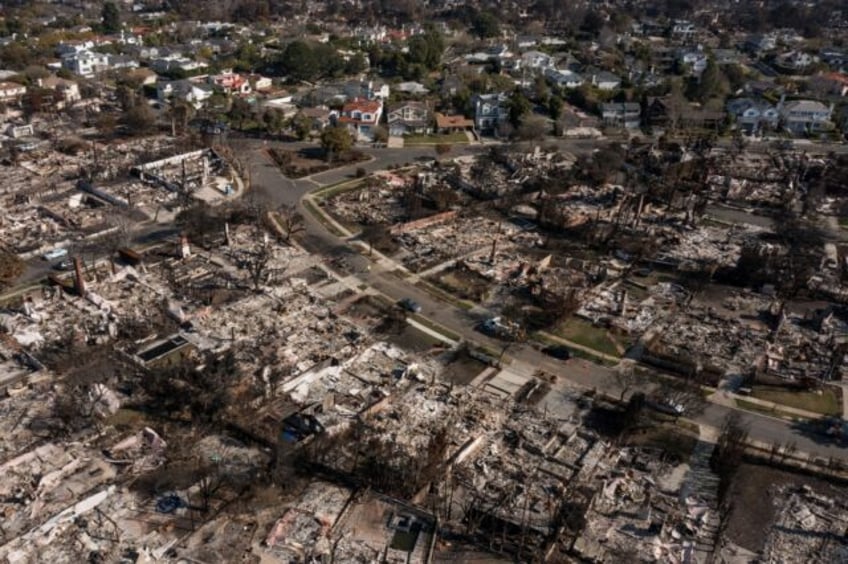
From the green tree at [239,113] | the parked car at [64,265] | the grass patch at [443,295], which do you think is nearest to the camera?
the grass patch at [443,295]

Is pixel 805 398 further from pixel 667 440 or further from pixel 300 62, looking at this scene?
pixel 300 62

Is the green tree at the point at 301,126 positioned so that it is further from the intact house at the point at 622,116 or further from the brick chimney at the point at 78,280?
the intact house at the point at 622,116

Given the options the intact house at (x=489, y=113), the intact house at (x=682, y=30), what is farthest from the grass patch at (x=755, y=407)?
the intact house at (x=682, y=30)

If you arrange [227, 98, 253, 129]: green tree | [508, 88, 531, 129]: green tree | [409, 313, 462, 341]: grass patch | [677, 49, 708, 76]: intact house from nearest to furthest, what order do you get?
[409, 313, 462, 341]: grass patch, [227, 98, 253, 129]: green tree, [508, 88, 531, 129]: green tree, [677, 49, 708, 76]: intact house

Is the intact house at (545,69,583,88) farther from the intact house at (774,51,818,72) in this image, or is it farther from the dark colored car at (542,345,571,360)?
the dark colored car at (542,345,571,360)

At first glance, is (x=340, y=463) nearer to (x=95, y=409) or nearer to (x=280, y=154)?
(x=95, y=409)

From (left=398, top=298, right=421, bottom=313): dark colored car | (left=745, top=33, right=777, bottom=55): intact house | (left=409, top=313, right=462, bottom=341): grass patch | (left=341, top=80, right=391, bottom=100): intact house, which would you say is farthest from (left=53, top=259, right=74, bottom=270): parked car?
(left=745, top=33, right=777, bottom=55): intact house

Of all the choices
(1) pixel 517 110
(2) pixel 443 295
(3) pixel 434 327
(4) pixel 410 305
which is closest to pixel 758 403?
(3) pixel 434 327
